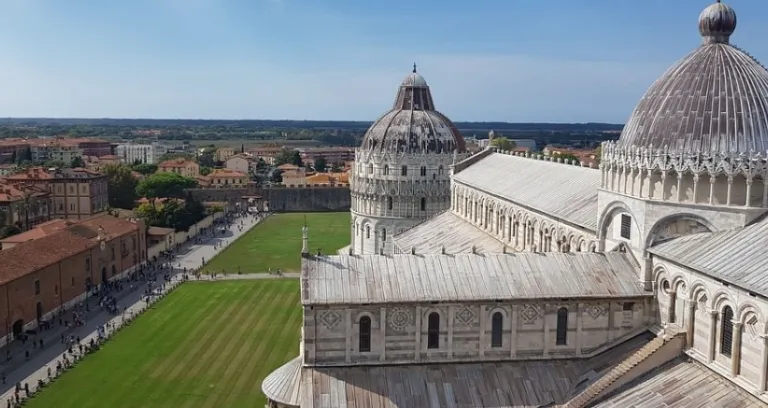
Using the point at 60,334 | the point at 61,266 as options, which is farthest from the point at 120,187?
the point at 60,334

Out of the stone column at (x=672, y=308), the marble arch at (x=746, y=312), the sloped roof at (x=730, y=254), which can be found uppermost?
the sloped roof at (x=730, y=254)

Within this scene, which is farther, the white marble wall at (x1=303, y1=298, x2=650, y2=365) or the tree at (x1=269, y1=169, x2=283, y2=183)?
the tree at (x1=269, y1=169, x2=283, y2=183)

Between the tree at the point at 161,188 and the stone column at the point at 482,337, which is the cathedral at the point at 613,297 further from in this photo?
the tree at the point at 161,188

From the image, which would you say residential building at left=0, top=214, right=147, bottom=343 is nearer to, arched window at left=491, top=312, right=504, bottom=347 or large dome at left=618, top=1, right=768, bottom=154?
arched window at left=491, top=312, right=504, bottom=347

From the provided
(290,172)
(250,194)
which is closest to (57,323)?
(250,194)

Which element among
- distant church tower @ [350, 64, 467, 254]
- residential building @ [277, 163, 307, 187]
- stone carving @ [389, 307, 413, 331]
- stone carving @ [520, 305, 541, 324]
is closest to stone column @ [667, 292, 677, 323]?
stone carving @ [520, 305, 541, 324]

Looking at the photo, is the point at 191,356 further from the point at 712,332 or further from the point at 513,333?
the point at 712,332

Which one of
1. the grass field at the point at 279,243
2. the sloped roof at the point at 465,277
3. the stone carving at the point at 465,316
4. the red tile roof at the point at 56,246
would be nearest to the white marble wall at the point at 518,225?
the sloped roof at the point at 465,277
